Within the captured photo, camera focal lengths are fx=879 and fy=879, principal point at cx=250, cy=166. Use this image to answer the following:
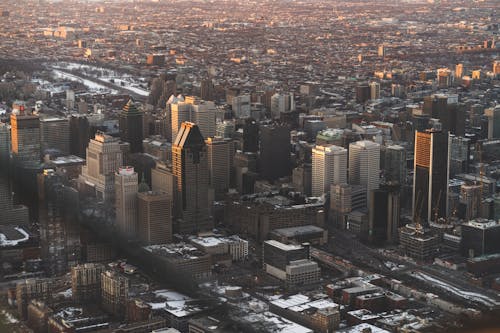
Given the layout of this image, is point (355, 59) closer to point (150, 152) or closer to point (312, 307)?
point (150, 152)

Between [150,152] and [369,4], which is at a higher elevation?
[369,4]

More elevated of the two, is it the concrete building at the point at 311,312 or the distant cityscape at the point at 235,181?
the distant cityscape at the point at 235,181

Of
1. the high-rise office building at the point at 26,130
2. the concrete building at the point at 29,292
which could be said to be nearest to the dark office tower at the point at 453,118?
the high-rise office building at the point at 26,130

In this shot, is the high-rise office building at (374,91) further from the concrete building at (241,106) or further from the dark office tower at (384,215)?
the dark office tower at (384,215)

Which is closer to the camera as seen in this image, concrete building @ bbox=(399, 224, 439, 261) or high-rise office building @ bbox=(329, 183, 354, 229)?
concrete building @ bbox=(399, 224, 439, 261)

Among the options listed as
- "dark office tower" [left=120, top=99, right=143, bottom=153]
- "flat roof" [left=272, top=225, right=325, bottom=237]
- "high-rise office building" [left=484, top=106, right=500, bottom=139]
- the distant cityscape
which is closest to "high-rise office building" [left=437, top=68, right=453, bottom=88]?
the distant cityscape

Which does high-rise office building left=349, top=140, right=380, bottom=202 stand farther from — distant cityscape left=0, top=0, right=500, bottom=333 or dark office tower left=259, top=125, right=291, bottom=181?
dark office tower left=259, top=125, right=291, bottom=181

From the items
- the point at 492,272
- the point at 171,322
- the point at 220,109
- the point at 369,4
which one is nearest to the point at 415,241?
the point at 492,272
